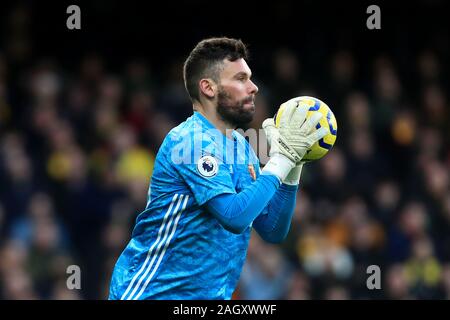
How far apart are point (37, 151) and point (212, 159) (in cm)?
642

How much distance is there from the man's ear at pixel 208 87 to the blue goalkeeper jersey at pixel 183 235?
288mm

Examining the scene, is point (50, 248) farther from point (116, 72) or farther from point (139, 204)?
point (116, 72)

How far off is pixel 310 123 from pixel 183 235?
0.99 meters

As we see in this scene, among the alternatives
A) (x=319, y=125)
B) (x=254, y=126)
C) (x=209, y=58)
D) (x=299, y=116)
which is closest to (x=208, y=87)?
(x=209, y=58)

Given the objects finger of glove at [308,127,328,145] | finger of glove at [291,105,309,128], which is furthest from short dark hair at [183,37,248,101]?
finger of glove at [308,127,328,145]

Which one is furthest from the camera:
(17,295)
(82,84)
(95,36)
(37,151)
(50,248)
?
(95,36)

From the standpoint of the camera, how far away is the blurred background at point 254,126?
10.4 meters

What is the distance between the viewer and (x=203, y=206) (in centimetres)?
512

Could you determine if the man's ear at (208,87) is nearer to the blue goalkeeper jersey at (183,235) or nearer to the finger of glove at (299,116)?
the blue goalkeeper jersey at (183,235)

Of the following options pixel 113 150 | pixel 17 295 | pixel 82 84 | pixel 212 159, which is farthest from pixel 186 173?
pixel 82 84

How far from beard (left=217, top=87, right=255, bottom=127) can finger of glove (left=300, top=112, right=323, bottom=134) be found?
34 centimetres

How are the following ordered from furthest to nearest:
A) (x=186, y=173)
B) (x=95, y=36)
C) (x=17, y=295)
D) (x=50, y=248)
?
(x=95, y=36) < (x=50, y=248) < (x=17, y=295) < (x=186, y=173)

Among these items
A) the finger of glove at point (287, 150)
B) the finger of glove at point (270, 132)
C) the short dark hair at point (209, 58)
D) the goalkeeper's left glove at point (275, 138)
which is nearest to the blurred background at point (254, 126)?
the goalkeeper's left glove at point (275, 138)

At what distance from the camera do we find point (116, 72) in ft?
41.4
